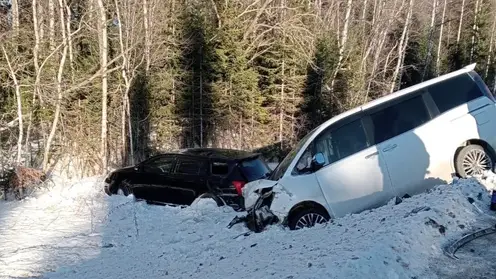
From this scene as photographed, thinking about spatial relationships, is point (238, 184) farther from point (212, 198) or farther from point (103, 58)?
point (103, 58)

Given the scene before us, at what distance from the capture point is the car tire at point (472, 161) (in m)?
8.84

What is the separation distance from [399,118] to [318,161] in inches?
63.2

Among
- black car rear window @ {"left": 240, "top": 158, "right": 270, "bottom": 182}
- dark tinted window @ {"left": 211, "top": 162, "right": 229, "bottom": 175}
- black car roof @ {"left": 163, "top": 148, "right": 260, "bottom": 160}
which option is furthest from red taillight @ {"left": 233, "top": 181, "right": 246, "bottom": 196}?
black car roof @ {"left": 163, "top": 148, "right": 260, "bottom": 160}

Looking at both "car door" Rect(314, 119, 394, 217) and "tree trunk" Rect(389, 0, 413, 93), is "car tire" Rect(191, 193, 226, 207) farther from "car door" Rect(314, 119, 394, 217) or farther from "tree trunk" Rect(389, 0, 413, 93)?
"tree trunk" Rect(389, 0, 413, 93)

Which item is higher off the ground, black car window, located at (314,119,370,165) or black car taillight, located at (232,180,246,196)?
black car window, located at (314,119,370,165)

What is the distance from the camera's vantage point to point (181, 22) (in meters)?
27.6

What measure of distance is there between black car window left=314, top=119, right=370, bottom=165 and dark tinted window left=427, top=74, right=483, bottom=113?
1453 mm

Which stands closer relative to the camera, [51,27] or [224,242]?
[224,242]

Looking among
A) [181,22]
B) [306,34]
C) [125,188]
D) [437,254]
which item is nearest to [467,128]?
[437,254]

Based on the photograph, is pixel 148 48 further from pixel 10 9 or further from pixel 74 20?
pixel 10 9

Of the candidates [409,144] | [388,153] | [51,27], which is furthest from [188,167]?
[51,27]

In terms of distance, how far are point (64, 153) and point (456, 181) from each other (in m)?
16.9

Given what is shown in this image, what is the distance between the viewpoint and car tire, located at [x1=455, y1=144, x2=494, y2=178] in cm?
884

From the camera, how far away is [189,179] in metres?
12.8
